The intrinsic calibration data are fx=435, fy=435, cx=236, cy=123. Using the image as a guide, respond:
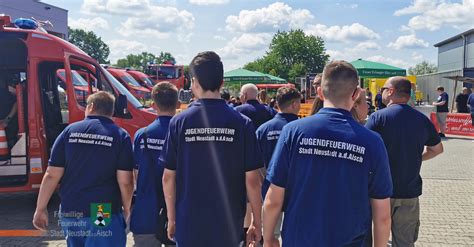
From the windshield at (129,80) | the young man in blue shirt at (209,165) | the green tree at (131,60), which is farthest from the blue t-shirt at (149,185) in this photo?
the green tree at (131,60)

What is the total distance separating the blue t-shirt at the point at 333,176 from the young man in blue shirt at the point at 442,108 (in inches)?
584

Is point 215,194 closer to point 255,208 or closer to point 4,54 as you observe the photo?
point 255,208

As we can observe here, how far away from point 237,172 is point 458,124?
16.6 m

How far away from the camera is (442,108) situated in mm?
15805

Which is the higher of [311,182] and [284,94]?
[284,94]

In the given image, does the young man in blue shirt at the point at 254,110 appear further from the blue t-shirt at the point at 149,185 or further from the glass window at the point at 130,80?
the glass window at the point at 130,80

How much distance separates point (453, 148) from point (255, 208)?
13.0 meters

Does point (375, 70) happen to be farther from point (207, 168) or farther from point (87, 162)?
point (207, 168)

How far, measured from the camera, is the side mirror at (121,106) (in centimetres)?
706

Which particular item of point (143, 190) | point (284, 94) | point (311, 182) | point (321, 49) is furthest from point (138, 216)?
point (321, 49)

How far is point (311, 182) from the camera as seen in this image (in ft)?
7.93

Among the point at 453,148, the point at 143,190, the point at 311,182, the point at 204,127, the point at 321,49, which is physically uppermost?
the point at 321,49

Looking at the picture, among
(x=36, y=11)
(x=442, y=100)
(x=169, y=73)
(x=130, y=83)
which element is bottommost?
(x=442, y=100)

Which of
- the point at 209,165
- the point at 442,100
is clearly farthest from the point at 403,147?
the point at 442,100
